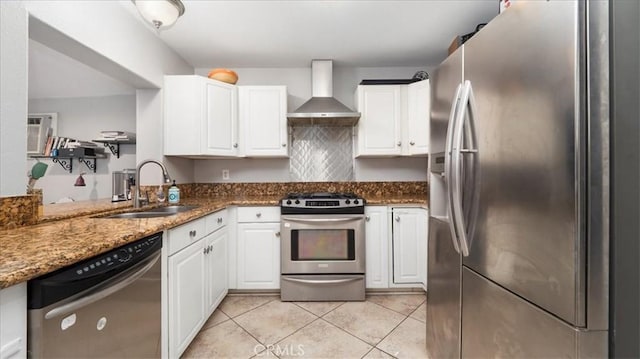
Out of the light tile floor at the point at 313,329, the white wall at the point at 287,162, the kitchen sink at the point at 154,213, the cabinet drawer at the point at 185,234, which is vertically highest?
the white wall at the point at 287,162

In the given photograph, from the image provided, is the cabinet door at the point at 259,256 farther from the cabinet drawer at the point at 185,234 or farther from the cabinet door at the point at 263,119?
the cabinet door at the point at 263,119

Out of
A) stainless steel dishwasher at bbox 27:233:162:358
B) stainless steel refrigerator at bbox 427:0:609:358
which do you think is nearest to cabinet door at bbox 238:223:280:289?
stainless steel dishwasher at bbox 27:233:162:358

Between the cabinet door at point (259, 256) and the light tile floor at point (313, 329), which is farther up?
the cabinet door at point (259, 256)

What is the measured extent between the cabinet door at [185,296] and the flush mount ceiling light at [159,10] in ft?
4.16

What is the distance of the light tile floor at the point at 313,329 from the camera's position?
5.03 ft

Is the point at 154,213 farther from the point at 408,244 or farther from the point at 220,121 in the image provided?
the point at 408,244

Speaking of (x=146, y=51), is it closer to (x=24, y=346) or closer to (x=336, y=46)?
(x=336, y=46)

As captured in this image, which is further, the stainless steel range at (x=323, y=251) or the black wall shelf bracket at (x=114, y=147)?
the black wall shelf bracket at (x=114, y=147)

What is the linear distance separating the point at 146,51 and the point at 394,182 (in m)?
2.71

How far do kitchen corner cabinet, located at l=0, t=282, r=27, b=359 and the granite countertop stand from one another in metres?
0.06

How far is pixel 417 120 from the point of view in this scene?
8.04 feet

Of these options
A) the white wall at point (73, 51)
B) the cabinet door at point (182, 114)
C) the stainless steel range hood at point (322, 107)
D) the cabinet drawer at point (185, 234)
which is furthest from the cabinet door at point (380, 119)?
the white wall at point (73, 51)

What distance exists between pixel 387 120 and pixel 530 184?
1872 mm

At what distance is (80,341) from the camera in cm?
78
